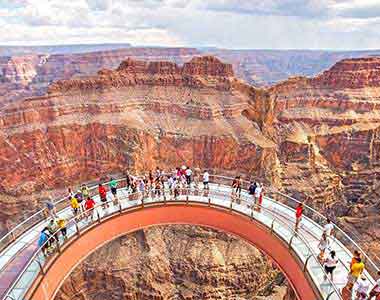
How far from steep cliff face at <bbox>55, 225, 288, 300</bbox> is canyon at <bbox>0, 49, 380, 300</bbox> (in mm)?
2477

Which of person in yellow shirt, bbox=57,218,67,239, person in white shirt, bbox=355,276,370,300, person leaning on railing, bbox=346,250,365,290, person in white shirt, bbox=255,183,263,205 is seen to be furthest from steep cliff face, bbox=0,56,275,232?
person in white shirt, bbox=355,276,370,300

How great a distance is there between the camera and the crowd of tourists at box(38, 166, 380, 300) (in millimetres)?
11773

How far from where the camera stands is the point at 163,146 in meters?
52.2

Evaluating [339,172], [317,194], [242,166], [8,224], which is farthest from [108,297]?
[339,172]

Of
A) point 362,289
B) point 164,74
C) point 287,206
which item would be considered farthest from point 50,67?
point 362,289

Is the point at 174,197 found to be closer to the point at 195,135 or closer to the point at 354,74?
the point at 195,135

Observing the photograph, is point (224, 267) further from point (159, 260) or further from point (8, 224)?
point (8, 224)

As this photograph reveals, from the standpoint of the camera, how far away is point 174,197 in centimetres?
1989

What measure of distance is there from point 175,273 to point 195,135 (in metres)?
23.1

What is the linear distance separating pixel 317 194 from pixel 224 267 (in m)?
21.6

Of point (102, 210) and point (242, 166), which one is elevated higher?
point (102, 210)

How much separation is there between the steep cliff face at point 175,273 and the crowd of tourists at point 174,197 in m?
16.9

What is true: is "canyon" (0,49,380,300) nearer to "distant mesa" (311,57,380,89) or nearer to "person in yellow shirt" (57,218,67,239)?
"distant mesa" (311,57,380,89)

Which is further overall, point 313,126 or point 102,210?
point 313,126
